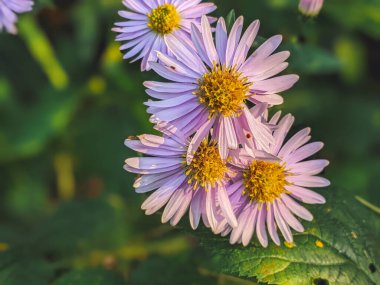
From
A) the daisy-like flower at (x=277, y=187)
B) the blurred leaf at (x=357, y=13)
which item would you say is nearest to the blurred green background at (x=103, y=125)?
the blurred leaf at (x=357, y=13)

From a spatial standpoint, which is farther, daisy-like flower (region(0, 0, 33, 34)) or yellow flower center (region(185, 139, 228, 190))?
daisy-like flower (region(0, 0, 33, 34))

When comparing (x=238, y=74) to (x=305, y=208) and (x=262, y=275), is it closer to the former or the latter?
(x=305, y=208)

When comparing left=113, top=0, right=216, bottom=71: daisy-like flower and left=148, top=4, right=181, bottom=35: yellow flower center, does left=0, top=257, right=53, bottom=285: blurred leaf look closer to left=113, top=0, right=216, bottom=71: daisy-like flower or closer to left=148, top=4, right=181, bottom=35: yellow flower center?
left=113, top=0, right=216, bottom=71: daisy-like flower

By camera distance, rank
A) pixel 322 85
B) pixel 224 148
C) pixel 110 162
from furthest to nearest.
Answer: pixel 322 85 < pixel 110 162 < pixel 224 148

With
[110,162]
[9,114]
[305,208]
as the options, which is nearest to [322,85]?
[110,162]

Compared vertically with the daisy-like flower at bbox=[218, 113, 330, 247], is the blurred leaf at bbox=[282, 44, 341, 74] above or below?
above

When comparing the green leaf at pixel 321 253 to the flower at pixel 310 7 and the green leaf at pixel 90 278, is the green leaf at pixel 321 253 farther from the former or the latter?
the flower at pixel 310 7

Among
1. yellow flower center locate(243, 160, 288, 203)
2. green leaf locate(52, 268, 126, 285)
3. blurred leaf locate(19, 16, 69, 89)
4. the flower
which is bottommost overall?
green leaf locate(52, 268, 126, 285)

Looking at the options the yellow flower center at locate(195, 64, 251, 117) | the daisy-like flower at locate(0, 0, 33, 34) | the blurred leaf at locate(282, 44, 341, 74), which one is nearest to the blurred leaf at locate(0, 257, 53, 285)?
the daisy-like flower at locate(0, 0, 33, 34)
